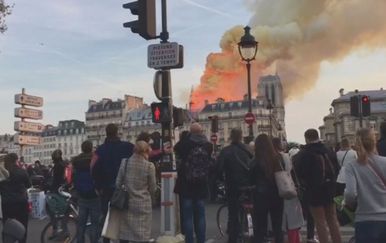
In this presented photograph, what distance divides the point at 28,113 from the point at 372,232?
1711cm

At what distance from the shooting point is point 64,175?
12.6 meters

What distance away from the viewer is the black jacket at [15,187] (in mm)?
9570

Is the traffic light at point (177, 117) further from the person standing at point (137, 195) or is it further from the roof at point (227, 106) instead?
the roof at point (227, 106)

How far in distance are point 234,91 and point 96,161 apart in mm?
112052

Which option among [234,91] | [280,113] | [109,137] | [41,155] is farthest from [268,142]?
[41,155]

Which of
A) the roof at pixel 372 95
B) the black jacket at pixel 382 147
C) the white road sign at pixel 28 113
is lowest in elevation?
the black jacket at pixel 382 147

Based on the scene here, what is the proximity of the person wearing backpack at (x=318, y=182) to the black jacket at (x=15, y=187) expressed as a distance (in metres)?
4.31

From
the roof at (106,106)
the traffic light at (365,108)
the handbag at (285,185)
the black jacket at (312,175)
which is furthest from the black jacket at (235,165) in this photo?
the roof at (106,106)

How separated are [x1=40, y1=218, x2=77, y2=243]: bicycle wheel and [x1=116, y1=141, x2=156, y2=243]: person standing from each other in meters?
2.84

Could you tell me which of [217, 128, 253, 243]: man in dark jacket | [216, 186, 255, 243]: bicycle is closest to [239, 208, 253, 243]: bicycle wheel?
[216, 186, 255, 243]: bicycle

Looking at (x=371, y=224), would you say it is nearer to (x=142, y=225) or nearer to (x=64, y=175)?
(x=142, y=225)

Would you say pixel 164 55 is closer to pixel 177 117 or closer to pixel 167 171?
pixel 177 117

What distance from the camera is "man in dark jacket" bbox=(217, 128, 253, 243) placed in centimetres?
1028

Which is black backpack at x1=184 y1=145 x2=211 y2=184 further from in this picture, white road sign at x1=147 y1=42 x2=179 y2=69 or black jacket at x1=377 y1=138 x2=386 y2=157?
black jacket at x1=377 y1=138 x2=386 y2=157
